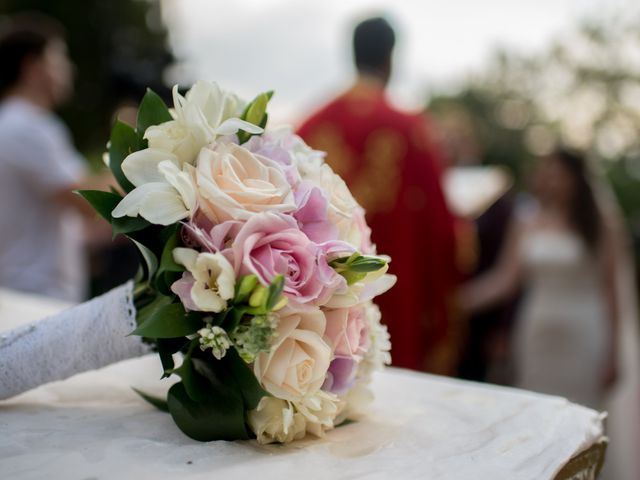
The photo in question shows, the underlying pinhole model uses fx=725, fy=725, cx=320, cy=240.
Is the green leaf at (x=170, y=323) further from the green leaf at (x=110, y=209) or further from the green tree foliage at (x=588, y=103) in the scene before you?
the green tree foliage at (x=588, y=103)

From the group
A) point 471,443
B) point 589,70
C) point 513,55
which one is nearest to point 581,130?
point 589,70

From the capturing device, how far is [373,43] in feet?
11.9

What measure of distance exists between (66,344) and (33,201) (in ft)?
7.88

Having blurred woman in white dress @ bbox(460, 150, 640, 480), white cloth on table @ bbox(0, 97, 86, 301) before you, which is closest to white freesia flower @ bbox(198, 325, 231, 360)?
white cloth on table @ bbox(0, 97, 86, 301)

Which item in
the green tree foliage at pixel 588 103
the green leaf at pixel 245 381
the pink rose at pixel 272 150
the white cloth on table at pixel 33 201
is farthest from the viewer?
the green tree foliage at pixel 588 103

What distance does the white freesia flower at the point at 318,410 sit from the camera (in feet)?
3.68

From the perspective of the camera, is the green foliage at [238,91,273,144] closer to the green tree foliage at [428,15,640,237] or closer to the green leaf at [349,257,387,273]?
the green leaf at [349,257,387,273]

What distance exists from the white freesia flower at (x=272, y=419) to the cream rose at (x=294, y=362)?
36mm

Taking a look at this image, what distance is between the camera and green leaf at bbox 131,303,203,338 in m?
1.08

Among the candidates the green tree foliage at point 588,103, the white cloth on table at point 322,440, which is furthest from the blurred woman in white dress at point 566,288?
the green tree foliage at point 588,103

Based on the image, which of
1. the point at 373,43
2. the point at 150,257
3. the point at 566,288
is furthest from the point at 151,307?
the point at 566,288

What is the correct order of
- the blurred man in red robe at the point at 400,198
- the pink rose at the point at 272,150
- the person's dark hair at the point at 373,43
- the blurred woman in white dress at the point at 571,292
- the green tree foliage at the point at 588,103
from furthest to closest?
the green tree foliage at the point at 588,103 < the blurred woman in white dress at the point at 571,292 < the person's dark hair at the point at 373,43 < the blurred man in red robe at the point at 400,198 < the pink rose at the point at 272,150

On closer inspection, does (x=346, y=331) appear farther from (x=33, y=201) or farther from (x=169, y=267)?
(x=33, y=201)

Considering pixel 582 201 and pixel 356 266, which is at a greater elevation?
pixel 356 266
